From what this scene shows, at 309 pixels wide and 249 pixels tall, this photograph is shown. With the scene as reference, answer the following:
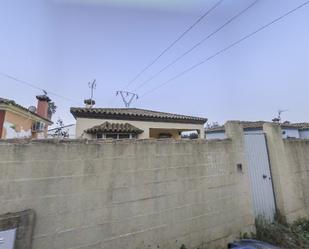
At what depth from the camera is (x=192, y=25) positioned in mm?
7242

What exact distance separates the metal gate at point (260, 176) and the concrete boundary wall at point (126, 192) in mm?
796

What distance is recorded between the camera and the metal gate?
6000 millimetres

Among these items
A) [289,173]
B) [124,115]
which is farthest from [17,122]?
[289,173]

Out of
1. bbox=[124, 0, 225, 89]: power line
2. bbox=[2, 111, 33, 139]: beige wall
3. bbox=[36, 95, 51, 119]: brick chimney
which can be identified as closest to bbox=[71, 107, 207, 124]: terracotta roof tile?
bbox=[124, 0, 225, 89]: power line

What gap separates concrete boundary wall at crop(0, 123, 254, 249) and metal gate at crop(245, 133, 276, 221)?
796 mm

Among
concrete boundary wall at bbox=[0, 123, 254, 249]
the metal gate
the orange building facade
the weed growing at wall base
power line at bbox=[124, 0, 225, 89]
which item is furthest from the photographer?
the orange building facade

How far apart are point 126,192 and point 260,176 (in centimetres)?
454

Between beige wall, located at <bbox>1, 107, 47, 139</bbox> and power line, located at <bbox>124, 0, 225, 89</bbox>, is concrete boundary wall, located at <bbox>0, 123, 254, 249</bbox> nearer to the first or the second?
power line, located at <bbox>124, 0, 225, 89</bbox>

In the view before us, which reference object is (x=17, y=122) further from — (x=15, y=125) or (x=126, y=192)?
(x=126, y=192)

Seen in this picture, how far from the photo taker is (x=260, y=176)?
629 cm

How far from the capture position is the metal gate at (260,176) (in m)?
6.00

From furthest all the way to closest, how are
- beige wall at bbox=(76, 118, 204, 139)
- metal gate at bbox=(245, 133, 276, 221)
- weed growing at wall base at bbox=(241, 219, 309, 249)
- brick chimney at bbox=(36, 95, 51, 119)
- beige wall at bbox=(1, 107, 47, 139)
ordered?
brick chimney at bbox=(36, 95, 51, 119), beige wall at bbox=(76, 118, 204, 139), beige wall at bbox=(1, 107, 47, 139), metal gate at bbox=(245, 133, 276, 221), weed growing at wall base at bbox=(241, 219, 309, 249)

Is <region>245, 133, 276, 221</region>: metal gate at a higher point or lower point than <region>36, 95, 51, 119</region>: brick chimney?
lower

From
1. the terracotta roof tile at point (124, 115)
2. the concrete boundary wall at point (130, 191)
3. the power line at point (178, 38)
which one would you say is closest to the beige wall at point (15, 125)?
the terracotta roof tile at point (124, 115)
